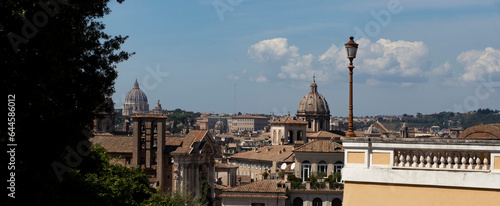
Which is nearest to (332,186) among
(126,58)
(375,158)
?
(126,58)

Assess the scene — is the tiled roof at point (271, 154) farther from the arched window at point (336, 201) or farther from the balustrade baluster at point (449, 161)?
the balustrade baluster at point (449, 161)

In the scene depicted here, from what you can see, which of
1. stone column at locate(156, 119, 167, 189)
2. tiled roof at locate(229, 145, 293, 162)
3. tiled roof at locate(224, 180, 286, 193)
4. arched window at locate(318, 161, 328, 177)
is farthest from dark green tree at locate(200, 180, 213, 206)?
tiled roof at locate(229, 145, 293, 162)

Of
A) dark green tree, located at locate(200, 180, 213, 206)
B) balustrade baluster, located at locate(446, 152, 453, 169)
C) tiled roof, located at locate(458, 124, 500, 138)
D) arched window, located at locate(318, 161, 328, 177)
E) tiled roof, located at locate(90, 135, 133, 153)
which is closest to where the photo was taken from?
balustrade baluster, located at locate(446, 152, 453, 169)

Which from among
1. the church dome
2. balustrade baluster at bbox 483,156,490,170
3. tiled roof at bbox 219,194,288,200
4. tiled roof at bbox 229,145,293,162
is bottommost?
tiled roof at bbox 219,194,288,200

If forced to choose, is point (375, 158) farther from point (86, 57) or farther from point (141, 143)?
point (141, 143)

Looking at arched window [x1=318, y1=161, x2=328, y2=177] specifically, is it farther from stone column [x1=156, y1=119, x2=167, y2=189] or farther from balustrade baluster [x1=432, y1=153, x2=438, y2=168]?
balustrade baluster [x1=432, y1=153, x2=438, y2=168]

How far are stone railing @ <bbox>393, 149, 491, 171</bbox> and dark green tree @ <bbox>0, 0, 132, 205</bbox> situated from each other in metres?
5.24

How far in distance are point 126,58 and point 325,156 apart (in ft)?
151

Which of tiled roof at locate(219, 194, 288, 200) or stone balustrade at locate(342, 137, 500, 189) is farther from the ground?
stone balustrade at locate(342, 137, 500, 189)

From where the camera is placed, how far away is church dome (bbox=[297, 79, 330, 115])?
432 ft

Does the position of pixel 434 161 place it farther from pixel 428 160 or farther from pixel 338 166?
pixel 338 166

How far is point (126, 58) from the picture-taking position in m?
14.6

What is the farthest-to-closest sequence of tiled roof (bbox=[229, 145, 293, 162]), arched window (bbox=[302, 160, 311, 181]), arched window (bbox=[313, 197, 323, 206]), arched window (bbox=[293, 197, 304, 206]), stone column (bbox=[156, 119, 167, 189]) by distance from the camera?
tiled roof (bbox=[229, 145, 293, 162]) < stone column (bbox=[156, 119, 167, 189]) < arched window (bbox=[302, 160, 311, 181]) < arched window (bbox=[313, 197, 323, 206]) < arched window (bbox=[293, 197, 304, 206])

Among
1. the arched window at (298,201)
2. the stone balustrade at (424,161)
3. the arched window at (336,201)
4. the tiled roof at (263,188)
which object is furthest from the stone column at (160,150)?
the stone balustrade at (424,161)
